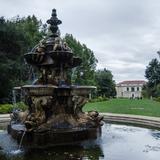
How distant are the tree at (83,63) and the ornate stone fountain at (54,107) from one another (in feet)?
146

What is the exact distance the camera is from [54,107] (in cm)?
1484

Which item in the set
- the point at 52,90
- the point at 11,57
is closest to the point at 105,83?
the point at 11,57

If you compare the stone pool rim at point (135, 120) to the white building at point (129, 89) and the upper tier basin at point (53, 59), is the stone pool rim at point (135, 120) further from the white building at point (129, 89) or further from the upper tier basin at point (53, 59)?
the white building at point (129, 89)

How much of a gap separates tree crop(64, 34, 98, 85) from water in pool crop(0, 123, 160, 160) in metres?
45.8

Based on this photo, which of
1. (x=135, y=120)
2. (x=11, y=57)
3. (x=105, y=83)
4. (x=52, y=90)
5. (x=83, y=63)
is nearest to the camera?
(x=52, y=90)

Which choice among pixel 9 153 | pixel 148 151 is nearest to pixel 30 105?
pixel 9 153

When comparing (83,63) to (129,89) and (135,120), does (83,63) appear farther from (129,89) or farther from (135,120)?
(129,89)

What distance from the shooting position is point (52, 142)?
13.5 m

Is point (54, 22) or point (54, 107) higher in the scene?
point (54, 22)

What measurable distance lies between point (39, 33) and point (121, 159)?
4476 centimetres

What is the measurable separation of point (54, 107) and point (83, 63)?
2113 inches

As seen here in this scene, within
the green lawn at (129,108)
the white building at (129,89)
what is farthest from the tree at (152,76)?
the white building at (129,89)

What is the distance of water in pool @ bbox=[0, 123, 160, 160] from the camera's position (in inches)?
453

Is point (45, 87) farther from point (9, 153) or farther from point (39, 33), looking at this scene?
point (39, 33)
